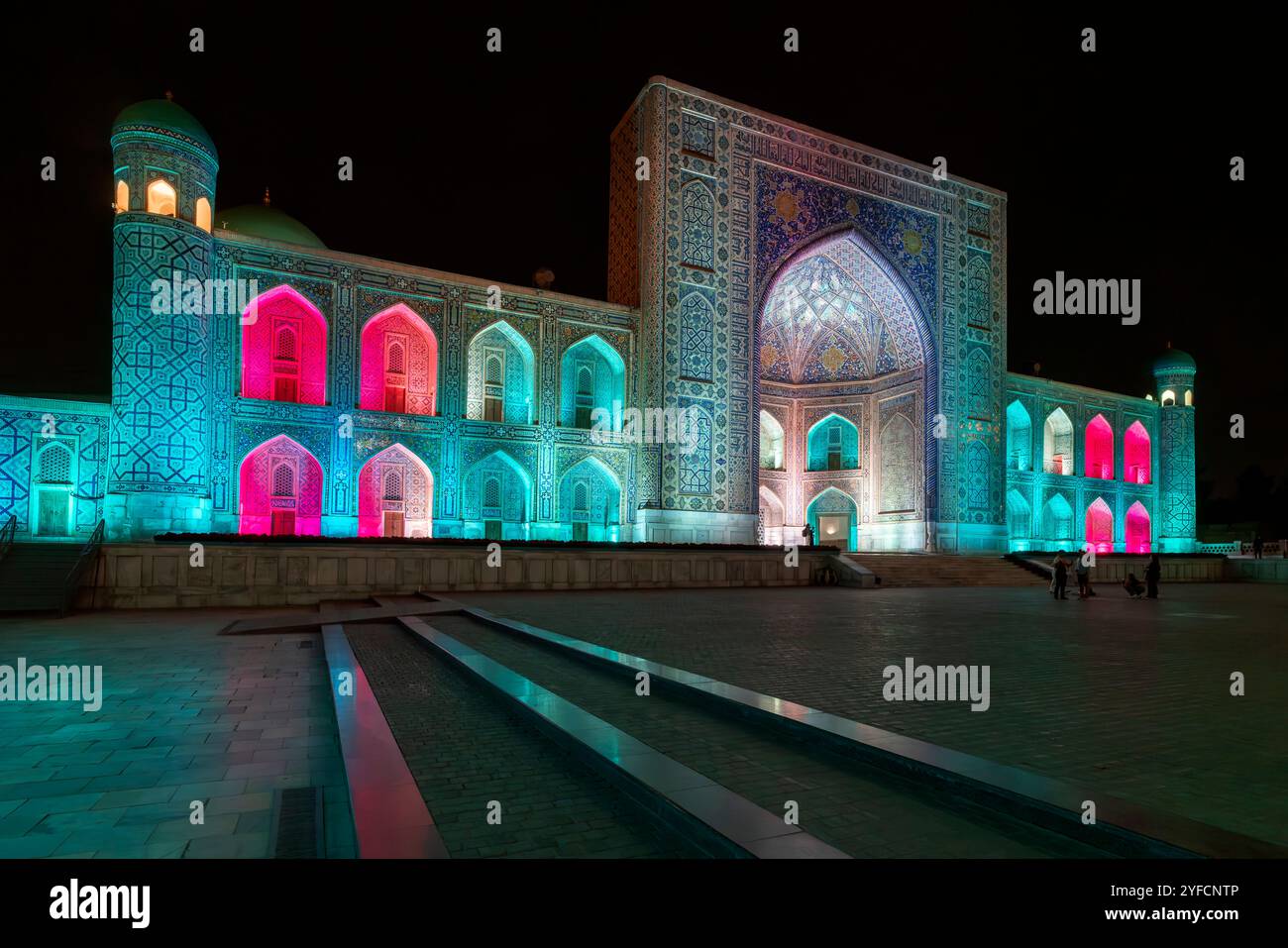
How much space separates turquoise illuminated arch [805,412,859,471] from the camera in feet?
87.8

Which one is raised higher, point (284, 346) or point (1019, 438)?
point (284, 346)

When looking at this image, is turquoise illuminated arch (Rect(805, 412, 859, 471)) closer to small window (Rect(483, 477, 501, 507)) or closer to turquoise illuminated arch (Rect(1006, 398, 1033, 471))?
turquoise illuminated arch (Rect(1006, 398, 1033, 471))

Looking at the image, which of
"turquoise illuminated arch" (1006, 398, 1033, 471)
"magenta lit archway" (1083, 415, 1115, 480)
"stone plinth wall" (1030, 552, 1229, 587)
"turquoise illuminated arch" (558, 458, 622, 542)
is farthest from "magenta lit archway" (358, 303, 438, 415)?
"magenta lit archway" (1083, 415, 1115, 480)

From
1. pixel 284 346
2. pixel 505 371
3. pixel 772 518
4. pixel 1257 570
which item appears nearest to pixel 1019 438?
pixel 1257 570

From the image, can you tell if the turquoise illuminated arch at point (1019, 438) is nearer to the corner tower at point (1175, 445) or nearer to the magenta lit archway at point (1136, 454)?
the magenta lit archway at point (1136, 454)

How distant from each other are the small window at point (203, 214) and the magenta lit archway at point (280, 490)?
468 cm

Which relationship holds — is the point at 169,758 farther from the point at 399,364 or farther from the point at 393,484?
the point at 399,364

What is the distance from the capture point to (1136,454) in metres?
30.9

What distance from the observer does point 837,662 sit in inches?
222

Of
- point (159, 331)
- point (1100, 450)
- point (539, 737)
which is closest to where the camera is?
point (539, 737)

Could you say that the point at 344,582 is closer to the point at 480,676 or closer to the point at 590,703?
the point at 480,676

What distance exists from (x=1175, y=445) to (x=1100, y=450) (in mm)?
3683
